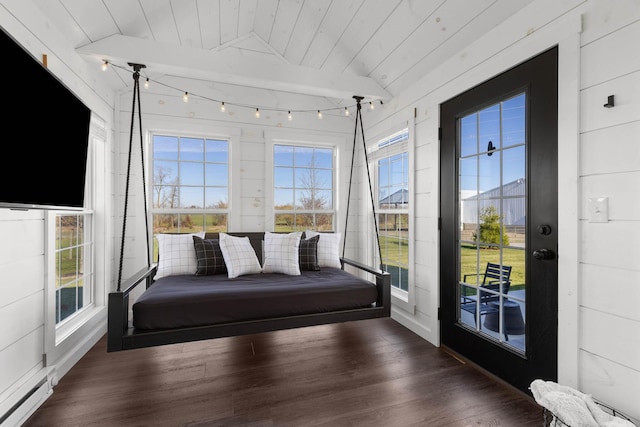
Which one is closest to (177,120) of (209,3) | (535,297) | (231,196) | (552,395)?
(231,196)

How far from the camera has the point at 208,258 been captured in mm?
2967

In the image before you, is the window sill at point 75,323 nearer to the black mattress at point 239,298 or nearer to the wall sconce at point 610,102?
the black mattress at point 239,298

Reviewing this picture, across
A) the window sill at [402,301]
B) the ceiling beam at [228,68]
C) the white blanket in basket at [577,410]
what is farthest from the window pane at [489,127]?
the window sill at [402,301]

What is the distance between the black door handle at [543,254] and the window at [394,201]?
1490 millimetres

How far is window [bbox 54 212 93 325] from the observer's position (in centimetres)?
246

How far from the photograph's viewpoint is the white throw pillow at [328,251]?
11.1 ft

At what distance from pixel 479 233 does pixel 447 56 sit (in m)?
1.46

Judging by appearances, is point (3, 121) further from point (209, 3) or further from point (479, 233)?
point (479, 233)

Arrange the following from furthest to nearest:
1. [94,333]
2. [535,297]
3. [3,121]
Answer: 1. [94,333]
2. [535,297]
3. [3,121]

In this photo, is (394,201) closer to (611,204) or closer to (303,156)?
(303,156)

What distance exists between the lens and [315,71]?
2998 mm

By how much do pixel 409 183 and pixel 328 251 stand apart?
1120 mm

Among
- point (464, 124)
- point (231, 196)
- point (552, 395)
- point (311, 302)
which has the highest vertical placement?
point (464, 124)

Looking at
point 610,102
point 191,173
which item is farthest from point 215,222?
point 610,102
